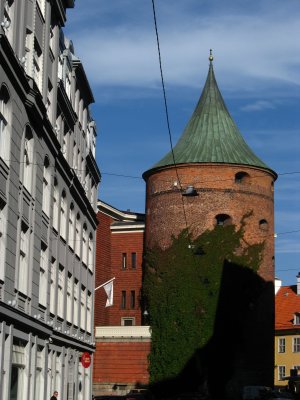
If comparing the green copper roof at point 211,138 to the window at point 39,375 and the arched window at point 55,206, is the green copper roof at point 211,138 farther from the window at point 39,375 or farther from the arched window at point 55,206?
the window at point 39,375

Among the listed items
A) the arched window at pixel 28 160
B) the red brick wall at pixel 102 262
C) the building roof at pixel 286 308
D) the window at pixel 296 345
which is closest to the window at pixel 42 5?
the arched window at pixel 28 160

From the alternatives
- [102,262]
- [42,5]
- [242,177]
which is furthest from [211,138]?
[42,5]

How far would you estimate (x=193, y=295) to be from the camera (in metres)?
50.5

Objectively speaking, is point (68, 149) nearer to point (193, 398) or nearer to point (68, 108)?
point (68, 108)

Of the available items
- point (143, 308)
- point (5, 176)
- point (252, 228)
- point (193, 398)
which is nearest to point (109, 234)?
point (143, 308)

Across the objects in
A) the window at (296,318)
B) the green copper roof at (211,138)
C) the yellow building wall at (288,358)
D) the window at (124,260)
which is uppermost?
the green copper roof at (211,138)

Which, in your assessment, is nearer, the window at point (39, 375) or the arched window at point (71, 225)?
the window at point (39, 375)

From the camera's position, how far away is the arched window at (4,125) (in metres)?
21.9

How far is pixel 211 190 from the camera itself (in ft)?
175

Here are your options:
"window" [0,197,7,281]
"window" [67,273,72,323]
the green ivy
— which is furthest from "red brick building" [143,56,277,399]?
"window" [0,197,7,281]

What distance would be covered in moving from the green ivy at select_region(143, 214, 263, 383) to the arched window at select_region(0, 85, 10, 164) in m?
29.2

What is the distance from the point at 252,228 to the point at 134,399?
21.2 meters

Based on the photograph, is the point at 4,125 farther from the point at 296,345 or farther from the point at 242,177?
the point at 296,345

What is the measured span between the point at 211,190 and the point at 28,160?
28554mm
